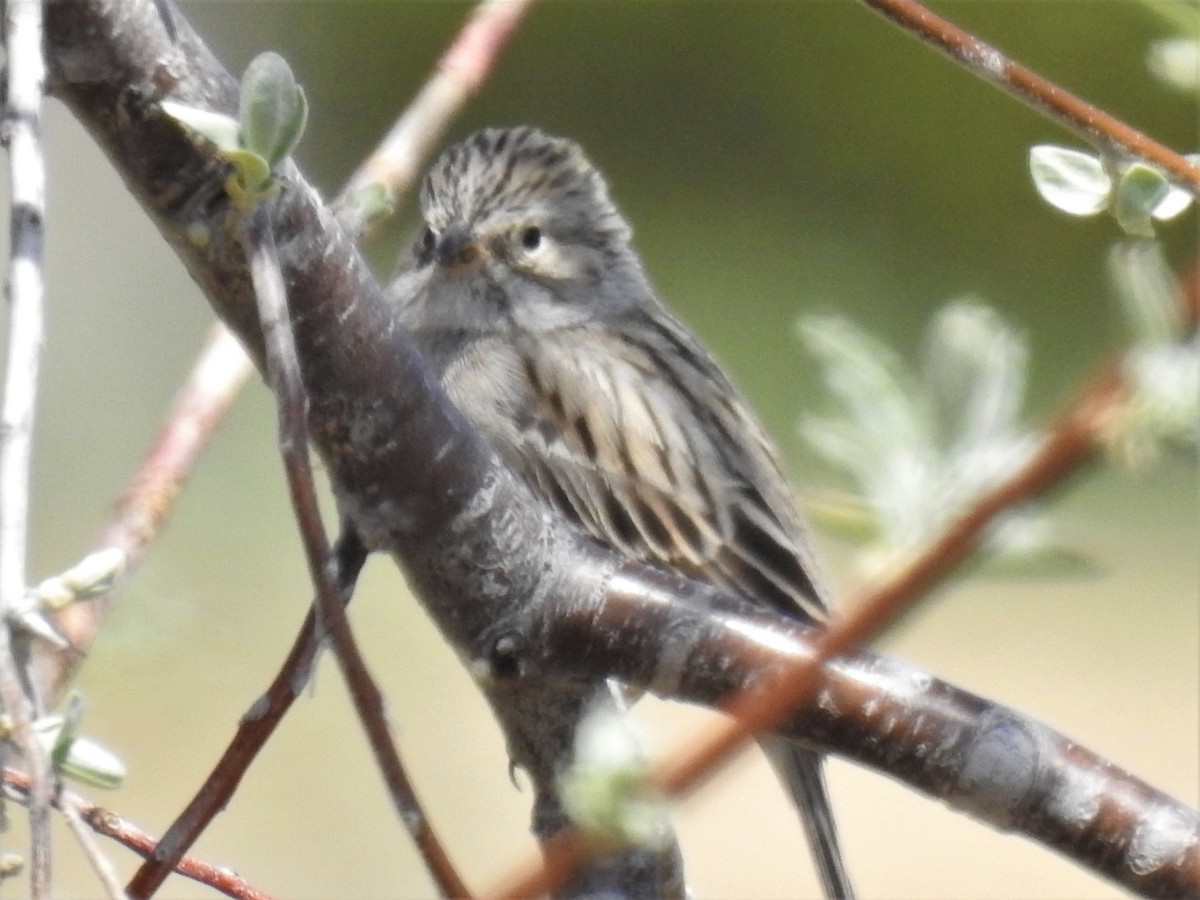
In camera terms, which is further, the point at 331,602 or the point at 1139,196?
the point at 1139,196

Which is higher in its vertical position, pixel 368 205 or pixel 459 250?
pixel 368 205

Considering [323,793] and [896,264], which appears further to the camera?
[896,264]

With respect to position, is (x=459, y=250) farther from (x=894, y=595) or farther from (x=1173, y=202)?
(x=894, y=595)

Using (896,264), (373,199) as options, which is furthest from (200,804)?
(896,264)

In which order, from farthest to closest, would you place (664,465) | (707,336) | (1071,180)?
(707,336) < (664,465) < (1071,180)

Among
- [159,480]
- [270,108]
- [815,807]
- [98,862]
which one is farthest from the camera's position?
[815,807]

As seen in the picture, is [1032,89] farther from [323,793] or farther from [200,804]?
[323,793]

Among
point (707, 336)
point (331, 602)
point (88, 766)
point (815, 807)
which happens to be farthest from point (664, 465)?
point (707, 336)
